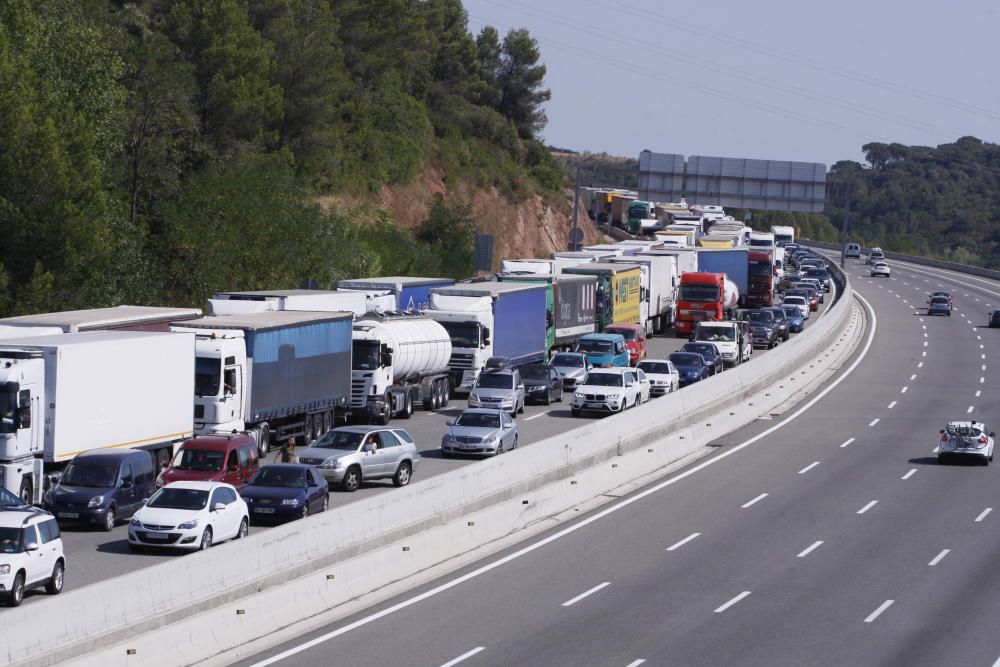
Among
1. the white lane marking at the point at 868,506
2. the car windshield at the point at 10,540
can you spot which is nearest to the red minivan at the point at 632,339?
the white lane marking at the point at 868,506

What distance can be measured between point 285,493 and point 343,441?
192 inches

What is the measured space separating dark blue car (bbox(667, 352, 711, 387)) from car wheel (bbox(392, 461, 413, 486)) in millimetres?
21459

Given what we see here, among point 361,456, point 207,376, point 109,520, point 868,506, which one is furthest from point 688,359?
point 109,520

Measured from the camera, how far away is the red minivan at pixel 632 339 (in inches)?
2267

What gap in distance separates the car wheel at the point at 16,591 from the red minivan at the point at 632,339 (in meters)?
38.3

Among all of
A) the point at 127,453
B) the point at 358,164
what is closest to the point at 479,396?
the point at 127,453

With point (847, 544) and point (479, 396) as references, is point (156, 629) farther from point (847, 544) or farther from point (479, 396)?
point (479, 396)

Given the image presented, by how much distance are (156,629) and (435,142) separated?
297ft

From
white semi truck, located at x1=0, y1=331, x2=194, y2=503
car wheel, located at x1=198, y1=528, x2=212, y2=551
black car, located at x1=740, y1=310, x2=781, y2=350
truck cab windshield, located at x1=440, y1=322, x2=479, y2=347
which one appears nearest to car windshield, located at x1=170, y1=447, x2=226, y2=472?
white semi truck, located at x1=0, y1=331, x2=194, y2=503

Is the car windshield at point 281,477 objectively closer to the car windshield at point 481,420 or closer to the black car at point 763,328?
the car windshield at point 481,420

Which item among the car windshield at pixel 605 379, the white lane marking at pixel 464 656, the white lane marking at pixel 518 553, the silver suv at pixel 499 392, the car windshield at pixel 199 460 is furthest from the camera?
the car windshield at pixel 605 379

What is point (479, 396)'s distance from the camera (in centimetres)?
4409

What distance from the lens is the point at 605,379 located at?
46094 millimetres

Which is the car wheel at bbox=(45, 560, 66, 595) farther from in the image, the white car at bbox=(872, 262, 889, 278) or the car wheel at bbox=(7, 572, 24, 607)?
the white car at bbox=(872, 262, 889, 278)
